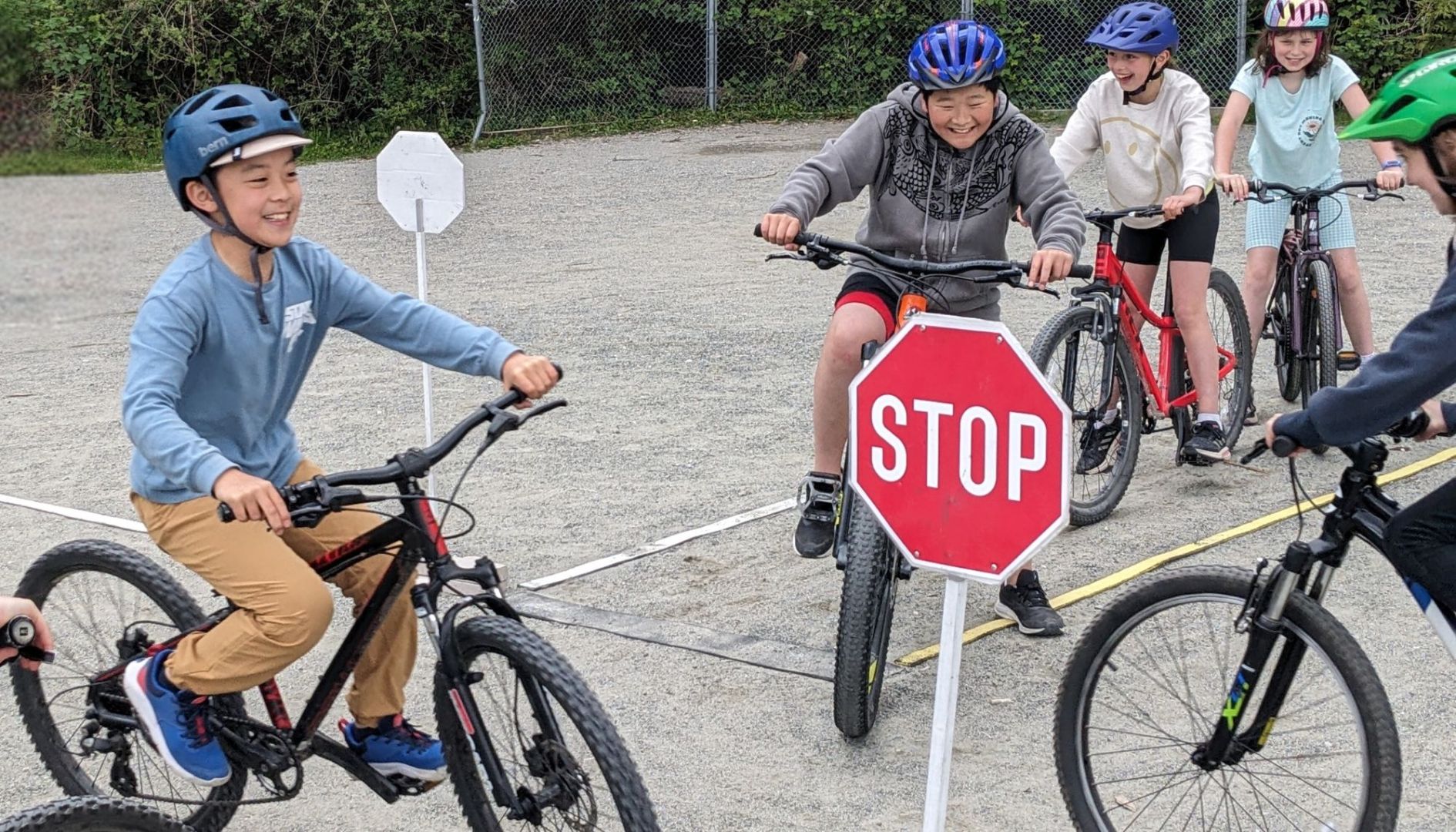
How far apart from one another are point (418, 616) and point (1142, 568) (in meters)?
3.09

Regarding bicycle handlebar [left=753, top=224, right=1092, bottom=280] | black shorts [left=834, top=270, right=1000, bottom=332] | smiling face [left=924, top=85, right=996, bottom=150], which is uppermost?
smiling face [left=924, top=85, right=996, bottom=150]

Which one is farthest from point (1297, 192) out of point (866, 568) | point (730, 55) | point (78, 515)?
point (730, 55)

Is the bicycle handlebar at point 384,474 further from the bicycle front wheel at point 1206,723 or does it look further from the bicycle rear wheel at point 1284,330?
the bicycle rear wheel at point 1284,330

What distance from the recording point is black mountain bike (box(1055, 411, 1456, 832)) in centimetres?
344

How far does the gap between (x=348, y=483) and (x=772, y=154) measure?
48.8ft

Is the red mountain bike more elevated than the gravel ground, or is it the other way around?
the red mountain bike

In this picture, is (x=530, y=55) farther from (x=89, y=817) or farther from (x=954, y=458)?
(x=89, y=817)

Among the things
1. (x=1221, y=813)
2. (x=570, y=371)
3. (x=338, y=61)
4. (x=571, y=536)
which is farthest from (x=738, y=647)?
(x=338, y=61)

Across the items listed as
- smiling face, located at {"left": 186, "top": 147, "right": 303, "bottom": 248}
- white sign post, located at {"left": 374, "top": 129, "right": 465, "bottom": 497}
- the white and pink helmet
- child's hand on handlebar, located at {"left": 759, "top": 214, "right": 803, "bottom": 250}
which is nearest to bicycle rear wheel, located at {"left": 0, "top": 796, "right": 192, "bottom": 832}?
smiling face, located at {"left": 186, "top": 147, "right": 303, "bottom": 248}

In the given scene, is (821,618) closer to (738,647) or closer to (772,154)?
(738,647)

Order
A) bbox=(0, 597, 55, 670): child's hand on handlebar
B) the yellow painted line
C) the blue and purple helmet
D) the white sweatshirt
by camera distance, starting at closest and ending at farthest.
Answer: bbox=(0, 597, 55, 670): child's hand on handlebar, the yellow painted line, the blue and purple helmet, the white sweatshirt

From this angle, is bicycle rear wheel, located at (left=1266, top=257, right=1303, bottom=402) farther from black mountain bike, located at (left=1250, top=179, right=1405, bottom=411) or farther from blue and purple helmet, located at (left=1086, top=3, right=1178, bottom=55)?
blue and purple helmet, located at (left=1086, top=3, right=1178, bottom=55)

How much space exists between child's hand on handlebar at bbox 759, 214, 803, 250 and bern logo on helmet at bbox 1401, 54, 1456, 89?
1.87 m

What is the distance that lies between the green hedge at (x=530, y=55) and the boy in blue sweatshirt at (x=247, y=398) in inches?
651
